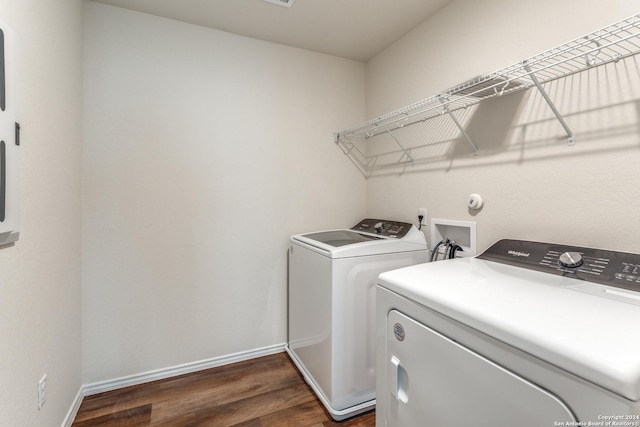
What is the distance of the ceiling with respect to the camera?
1779 mm

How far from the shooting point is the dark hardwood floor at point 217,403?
1.60 m

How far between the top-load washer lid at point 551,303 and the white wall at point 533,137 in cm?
16

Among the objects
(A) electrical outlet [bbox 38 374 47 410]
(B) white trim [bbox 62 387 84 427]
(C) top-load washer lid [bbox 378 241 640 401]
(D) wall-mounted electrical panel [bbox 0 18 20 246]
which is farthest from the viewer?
(B) white trim [bbox 62 387 84 427]

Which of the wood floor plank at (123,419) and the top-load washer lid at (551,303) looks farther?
the wood floor plank at (123,419)

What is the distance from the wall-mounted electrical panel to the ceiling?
1096 mm

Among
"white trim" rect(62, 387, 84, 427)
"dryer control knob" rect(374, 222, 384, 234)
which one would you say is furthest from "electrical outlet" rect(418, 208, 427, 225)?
"white trim" rect(62, 387, 84, 427)

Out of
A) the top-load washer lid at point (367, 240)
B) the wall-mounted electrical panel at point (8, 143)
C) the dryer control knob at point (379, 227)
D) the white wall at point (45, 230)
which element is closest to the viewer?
the wall-mounted electrical panel at point (8, 143)

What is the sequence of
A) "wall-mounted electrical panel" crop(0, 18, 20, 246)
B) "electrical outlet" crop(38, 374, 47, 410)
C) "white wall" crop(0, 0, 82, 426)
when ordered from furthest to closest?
"electrical outlet" crop(38, 374, 47, 410), "white wall" crop(0, 0, 82, 426), "wall-mounted electrical panel" crop(0, 18, 20, 246)

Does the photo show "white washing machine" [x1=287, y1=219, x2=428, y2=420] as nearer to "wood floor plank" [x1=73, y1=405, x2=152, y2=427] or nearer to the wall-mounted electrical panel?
"wood floor plank" [x1=73, y1=405, x2=152, y2=427]

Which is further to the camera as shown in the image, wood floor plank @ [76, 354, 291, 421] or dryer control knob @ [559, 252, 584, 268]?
wood floor plank @ [76, 354, 291, 421]

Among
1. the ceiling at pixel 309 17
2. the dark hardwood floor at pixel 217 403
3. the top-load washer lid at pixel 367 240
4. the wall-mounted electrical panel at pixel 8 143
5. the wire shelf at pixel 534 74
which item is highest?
the ceiling at pixel 309 17

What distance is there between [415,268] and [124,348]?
190 cm

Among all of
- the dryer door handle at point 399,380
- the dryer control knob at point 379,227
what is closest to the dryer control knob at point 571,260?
the dryer door handle at point 399,380

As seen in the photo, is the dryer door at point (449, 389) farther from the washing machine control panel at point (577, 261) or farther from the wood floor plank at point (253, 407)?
the wood floor plank at point (253, 407)
